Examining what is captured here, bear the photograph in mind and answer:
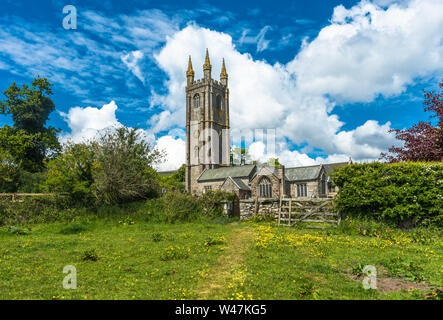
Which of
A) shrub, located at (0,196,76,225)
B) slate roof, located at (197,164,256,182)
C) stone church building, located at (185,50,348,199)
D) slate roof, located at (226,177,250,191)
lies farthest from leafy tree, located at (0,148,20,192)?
slate roof, located at (197,164,256,182)

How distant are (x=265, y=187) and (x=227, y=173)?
10.5 m

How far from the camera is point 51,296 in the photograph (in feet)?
19.3

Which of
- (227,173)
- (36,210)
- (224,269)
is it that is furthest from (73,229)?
(227,173)

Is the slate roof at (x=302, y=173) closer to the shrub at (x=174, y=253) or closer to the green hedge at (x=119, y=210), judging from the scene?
the green hedge at (x=119, y=210)

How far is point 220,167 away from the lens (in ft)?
204

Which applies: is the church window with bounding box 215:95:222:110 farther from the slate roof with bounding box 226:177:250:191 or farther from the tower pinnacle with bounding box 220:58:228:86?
the slate roof with bounding box 226:177:250:191

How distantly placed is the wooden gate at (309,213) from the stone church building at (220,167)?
2744 cm

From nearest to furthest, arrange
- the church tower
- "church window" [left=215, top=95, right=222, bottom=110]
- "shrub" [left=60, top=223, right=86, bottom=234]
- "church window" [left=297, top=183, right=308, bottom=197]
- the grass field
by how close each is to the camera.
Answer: the grass field, "shrub" [left=60, top=223, right=86, bottom=234], "church window" [left=297, top=183, right=308, bottom=197], the church tower, "church window" [left=215, top=95, right=222, bottom=110]

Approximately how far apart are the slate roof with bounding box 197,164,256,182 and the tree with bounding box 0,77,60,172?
93.5ft

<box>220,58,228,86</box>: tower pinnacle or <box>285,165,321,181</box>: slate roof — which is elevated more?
<box>220,58,228,86</box>: tower pinnacle

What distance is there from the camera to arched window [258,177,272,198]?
45.9 m

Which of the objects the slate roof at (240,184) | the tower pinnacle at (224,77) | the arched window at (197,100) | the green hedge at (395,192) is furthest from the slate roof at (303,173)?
the tower pinnacle at (224,77)

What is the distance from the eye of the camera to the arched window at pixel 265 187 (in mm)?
45906
